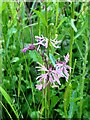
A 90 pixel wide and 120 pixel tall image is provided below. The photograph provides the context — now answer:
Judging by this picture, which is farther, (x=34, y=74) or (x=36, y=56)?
(x=34, y=74)

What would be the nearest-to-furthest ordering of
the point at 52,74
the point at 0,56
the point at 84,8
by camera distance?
the point at 52,74 < the point at 0,56 < the point at 84,8

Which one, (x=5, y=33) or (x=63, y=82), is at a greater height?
(x=5, y=33)

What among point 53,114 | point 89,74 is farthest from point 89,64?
point 53,114

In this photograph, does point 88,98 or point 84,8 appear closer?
point 88,98

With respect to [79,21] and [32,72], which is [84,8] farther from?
[32,72]

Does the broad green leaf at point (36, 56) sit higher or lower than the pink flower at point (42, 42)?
lower

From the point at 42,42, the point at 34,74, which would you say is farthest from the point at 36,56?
the point at 34,74

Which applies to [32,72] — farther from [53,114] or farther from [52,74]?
[52,74]

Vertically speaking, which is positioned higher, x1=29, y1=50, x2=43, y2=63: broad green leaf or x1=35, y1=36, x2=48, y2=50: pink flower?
x1=35, y1=36, x2=48, y2=50: pink flower

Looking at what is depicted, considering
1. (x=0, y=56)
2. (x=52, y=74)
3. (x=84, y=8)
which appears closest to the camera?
(x=52, y=74)

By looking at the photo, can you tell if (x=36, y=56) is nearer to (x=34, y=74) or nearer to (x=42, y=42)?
(x=42, y=42)

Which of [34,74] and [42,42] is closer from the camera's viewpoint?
[42,42]
